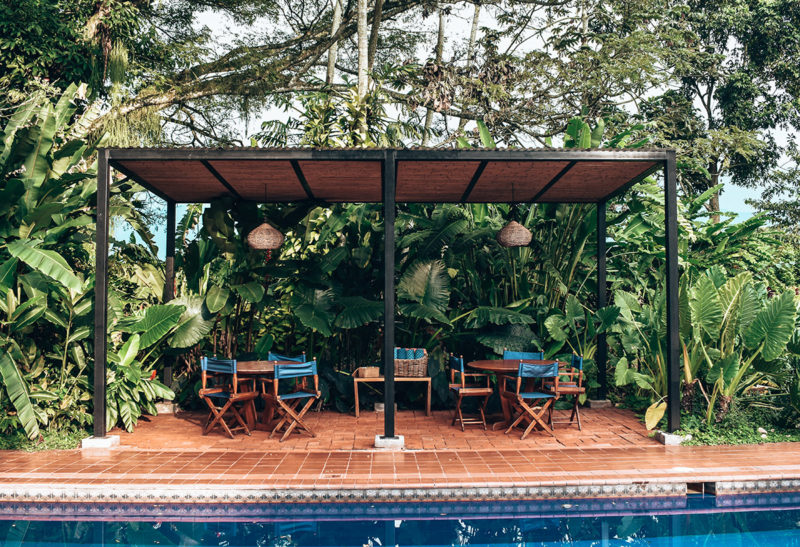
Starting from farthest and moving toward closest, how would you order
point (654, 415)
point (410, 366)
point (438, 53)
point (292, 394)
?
1. point (438, 53)
2. point (410, 366)
3. point (292, 394)
4. point (654, 415)

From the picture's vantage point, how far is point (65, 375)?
19.8 feet

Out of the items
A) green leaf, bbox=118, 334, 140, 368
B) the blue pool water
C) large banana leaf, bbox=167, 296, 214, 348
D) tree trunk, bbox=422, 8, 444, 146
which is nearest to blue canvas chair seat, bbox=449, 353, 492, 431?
the blue pool water

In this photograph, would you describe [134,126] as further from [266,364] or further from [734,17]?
[734,17]

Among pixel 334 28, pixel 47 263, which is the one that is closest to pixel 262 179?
pixel 47 263

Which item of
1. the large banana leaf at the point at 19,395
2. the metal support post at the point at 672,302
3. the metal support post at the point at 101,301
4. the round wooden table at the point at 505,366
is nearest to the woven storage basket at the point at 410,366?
the round wooden table at the point at 505,366

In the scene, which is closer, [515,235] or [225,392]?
[225,392]

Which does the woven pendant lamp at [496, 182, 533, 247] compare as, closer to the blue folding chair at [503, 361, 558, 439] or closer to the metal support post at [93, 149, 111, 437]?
the blue folding chair at [503, 361, 558, 439]

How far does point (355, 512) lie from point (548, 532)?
4.28 feet

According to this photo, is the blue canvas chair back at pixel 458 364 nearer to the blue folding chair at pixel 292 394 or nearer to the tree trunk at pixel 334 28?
the blue folding chair at pixel 292 394

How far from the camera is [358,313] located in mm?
7094

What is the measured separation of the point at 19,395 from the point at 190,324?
1.84 meters

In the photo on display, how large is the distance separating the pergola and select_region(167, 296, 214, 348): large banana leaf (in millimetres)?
1178

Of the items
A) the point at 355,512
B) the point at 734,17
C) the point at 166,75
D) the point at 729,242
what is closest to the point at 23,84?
the point at 166,75

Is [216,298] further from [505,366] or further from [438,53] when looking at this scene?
[438,53]
